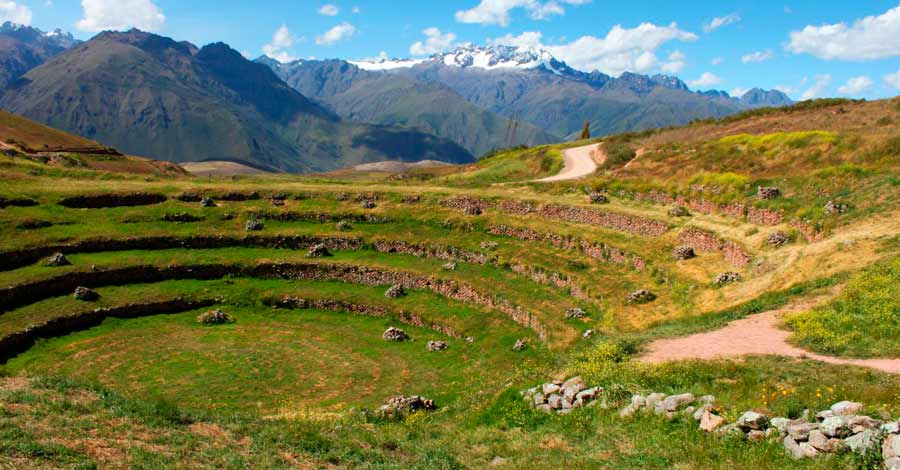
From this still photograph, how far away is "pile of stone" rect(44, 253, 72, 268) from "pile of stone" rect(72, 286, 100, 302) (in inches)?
174

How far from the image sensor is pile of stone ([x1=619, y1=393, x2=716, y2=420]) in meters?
16.3

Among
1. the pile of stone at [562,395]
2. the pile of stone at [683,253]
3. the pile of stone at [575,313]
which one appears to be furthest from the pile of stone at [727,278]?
the pile of stone at [562,395]

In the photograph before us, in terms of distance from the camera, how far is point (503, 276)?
4572 centimetres

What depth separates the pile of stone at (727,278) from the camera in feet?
113

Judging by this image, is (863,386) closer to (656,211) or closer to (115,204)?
(656,211)

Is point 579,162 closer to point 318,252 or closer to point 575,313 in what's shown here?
point 318,252

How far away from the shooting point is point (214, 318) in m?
40.2

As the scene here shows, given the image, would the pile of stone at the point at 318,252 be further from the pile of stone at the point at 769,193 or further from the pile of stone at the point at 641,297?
the pile of stone at the point at 769,193

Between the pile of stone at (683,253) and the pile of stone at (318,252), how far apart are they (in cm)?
3141

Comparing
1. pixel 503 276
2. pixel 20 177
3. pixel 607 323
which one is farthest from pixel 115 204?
pixel 607 323

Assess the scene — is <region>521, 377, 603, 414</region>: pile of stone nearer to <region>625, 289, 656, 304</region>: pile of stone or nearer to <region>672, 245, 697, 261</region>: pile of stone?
<region>625, 289, 656, 304</region>: pile of stone

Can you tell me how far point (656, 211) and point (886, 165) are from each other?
718 inches

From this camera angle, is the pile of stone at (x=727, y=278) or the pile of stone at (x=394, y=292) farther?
the pile of stone at (x=394, y=292)

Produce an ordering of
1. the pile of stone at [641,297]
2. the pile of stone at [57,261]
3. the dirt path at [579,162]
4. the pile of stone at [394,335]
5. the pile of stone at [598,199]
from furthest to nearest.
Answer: the dirt path at [579,162] → the pile of stone at [598,199] → the pile of stone at [57,261] → the pile of stone at [394,335] → the pile of stone at [641,297]
